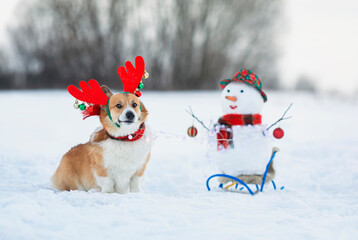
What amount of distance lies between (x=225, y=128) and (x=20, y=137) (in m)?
3.68

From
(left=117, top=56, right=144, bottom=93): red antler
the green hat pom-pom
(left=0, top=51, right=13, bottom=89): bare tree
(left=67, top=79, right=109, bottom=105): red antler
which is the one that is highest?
(left=117, top=56, right=144, bottom=93): red antler

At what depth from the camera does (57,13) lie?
29.5 ft

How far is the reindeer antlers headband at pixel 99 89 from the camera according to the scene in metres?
2.64

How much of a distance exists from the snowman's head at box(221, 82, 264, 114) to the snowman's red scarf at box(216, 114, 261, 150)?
5cm

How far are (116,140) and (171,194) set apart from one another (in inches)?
31.4

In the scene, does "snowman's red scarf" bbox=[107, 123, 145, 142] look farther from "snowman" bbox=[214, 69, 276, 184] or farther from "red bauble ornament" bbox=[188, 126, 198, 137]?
"snowman" bbox=[214, 69, 276, 184]

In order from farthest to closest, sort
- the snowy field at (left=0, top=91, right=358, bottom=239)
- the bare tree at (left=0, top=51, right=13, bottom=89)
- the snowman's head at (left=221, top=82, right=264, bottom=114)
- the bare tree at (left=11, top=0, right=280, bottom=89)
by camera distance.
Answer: the bare tree at (left=0, top=51, right=13, bottom=89) < the bare tree at (left=11, top=0, right=280, bottom=89) < the snowman's head at (left=221, top=82, right=264, bottom=114) < the snowy field at (left=0, top=91, right=358, bottom=239)

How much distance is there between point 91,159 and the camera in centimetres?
275

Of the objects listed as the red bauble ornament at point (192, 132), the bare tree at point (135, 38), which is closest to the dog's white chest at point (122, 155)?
the red bauble ornament at point (192, 132)

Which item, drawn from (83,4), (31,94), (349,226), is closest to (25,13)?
(83,4)

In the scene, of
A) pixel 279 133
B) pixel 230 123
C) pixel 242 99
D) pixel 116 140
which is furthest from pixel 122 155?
pixel 279 133

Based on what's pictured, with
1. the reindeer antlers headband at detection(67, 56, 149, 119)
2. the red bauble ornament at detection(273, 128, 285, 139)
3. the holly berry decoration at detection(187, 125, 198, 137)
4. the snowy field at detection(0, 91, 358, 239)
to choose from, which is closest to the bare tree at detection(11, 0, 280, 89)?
the snowy field at detection(0, 91, 358, 239)

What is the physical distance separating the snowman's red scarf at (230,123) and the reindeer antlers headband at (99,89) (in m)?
0.87

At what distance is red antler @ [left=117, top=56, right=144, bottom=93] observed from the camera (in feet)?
8.96
